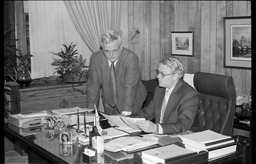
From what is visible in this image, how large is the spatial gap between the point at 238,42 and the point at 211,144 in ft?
9.83

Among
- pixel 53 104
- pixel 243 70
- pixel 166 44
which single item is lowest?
pixel 53 104

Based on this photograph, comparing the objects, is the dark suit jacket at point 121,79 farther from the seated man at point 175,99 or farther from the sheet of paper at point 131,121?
the sheet of paper at point 131,121

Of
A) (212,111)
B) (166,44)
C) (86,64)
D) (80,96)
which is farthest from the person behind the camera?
(166,44)

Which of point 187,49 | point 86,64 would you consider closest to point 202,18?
point 187,49

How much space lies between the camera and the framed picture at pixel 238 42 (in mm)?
4668

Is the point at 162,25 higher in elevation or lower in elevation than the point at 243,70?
higher

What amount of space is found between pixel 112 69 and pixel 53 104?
156cm

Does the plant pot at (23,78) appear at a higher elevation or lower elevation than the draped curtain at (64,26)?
lower

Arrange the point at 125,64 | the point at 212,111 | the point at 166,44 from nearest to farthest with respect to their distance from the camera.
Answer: the point at 212,111
the point at 125,64
the point at 166,44

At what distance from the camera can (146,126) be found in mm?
2502

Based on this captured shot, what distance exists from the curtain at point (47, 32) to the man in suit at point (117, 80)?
5.42ft

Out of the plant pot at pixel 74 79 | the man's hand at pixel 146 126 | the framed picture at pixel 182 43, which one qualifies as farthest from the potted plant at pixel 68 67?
the man's hand at pixel 146 126

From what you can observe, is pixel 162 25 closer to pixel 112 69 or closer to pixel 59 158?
pixel 112 69

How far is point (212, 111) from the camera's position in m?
3.09
